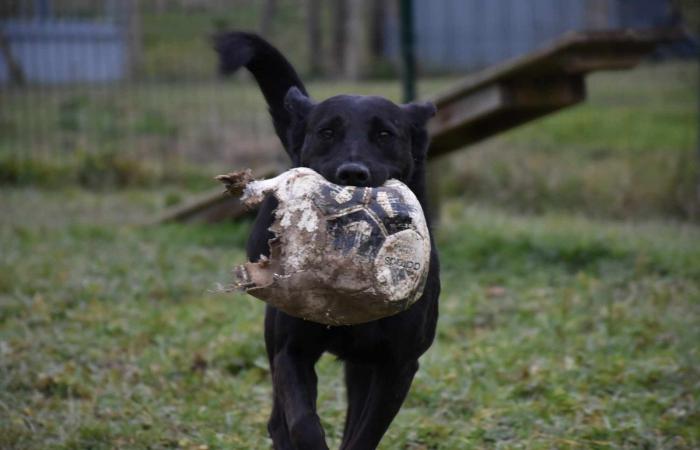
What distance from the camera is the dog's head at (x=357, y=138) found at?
3.10m

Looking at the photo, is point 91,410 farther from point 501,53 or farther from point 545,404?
point 501,53

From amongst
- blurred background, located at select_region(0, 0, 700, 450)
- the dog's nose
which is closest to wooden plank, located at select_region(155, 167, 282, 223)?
blurred background, located at select_region(0, 0, 700, 450)

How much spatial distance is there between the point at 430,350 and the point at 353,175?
7.31 ft

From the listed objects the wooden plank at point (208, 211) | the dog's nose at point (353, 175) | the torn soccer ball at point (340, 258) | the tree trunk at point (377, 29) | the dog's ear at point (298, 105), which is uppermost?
the tree trunk at point (377, 29)

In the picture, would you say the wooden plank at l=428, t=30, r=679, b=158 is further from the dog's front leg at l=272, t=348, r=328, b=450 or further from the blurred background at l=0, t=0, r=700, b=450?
the dog's front leg at l=272, t=348, r=328, b=450

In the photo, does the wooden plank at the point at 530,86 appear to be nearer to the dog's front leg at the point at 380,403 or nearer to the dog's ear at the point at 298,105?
the dog's ear at the point at 298,105

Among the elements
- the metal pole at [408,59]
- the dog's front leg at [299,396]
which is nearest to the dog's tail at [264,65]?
the dog's front leg at [299,396]

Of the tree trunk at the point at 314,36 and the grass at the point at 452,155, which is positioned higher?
the tree trunk at the point at 314,36

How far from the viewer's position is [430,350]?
5.04m

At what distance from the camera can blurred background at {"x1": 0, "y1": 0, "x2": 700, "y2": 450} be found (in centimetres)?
416

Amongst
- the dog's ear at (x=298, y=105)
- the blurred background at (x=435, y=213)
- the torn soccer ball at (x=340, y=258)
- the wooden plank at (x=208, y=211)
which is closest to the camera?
the torn soccer ball at (x=340, y=258)

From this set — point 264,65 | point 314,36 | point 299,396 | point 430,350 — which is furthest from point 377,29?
point 299,396

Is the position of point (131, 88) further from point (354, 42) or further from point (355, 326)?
→ point (355, 326)

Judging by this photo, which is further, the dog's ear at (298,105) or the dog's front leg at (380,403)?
the dog's ear at (298,105)
